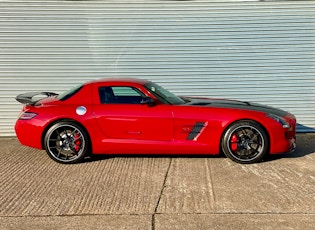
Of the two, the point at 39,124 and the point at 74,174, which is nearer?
the point at 74,174

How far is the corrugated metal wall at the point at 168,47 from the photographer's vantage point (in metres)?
7.79

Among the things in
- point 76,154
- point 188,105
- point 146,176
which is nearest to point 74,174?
point 76,154

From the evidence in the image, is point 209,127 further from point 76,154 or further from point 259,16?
point 259,16

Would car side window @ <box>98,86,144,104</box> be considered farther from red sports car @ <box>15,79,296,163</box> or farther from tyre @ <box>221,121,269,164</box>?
tyre @ <box>221,121,269,164</box>

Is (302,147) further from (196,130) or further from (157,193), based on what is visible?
(157,193)

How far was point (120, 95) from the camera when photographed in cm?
579

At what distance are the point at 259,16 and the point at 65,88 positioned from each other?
4425mm

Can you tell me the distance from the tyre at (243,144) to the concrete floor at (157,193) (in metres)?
0.14

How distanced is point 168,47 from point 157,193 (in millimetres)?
4241

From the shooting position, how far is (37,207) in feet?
13.3

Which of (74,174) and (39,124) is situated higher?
(39,124)

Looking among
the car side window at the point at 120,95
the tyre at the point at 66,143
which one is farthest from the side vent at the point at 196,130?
the tyre at the point at 66,143

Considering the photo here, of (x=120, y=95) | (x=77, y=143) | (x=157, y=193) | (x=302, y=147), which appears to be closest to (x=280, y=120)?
(x=302, y=147)

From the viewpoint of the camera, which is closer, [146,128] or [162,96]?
[146,128]
